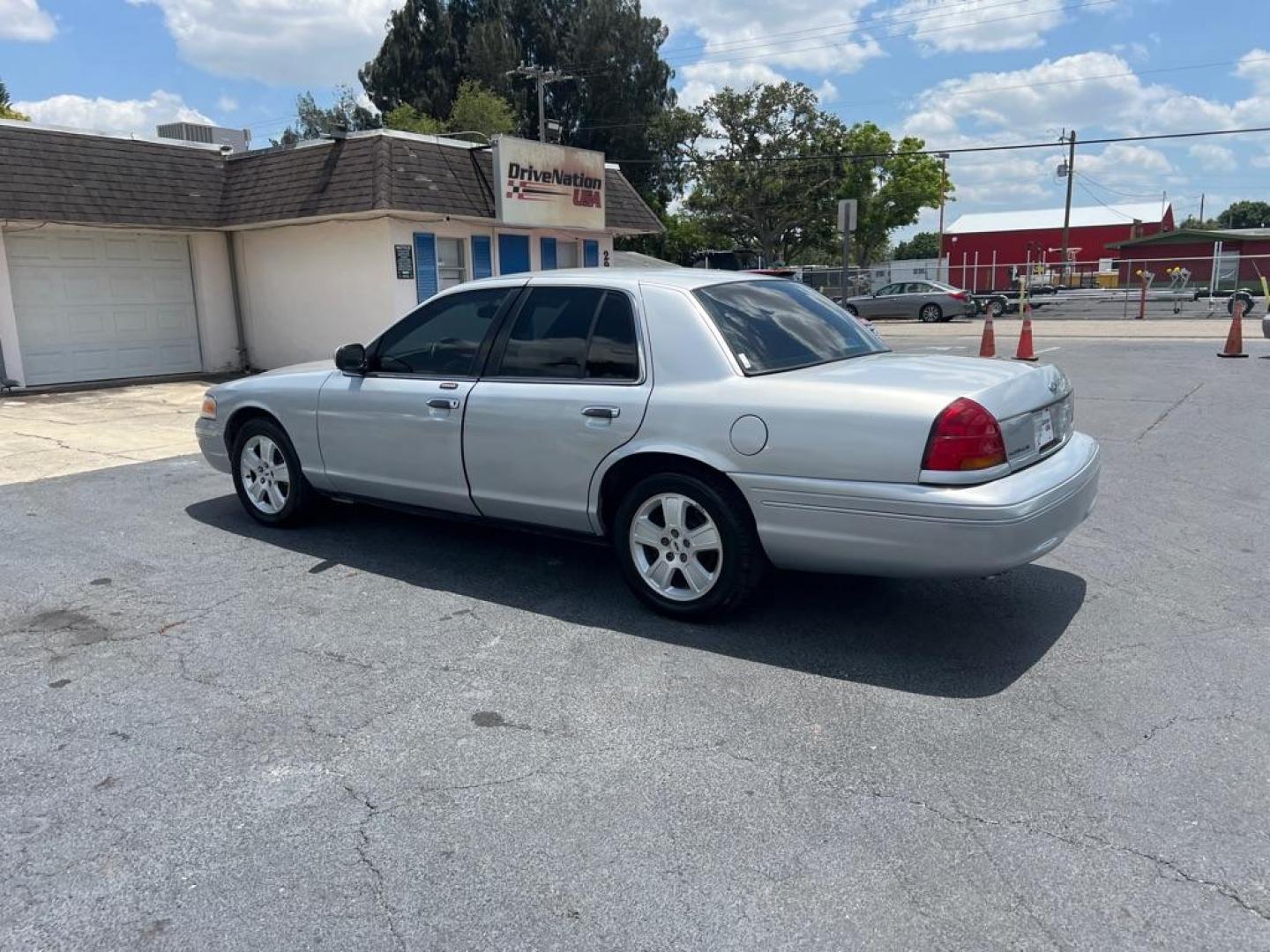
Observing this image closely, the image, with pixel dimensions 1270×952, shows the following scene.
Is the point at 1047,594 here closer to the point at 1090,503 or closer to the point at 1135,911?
the point at 1090,503

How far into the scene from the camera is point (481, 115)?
38.2 meters

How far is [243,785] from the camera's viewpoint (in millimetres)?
3213

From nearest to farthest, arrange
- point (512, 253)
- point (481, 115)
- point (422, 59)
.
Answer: point (512, 253) → point (481, 115) → point (422, 59)

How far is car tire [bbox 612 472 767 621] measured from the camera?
4.29 meters

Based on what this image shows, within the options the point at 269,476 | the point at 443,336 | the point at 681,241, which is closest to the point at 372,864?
the point at 443,336

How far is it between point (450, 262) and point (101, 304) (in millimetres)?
5276

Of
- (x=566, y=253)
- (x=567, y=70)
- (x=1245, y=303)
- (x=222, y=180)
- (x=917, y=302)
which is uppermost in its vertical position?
(x=567, y=70)

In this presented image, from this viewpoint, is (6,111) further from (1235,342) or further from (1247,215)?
(1247,215)

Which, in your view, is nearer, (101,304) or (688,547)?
(688,547)

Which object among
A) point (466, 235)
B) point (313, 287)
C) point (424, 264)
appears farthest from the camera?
point (466, 235)

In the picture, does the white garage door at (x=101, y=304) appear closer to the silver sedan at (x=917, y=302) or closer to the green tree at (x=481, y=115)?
the silver sedan at (x=917, y=302)

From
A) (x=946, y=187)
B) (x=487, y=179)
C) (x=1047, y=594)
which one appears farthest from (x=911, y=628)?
(x=946, y=187)

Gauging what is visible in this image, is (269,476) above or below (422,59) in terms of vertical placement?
below

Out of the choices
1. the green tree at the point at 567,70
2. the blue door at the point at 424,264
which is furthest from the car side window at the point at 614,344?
the green tree at the point at 567,70
